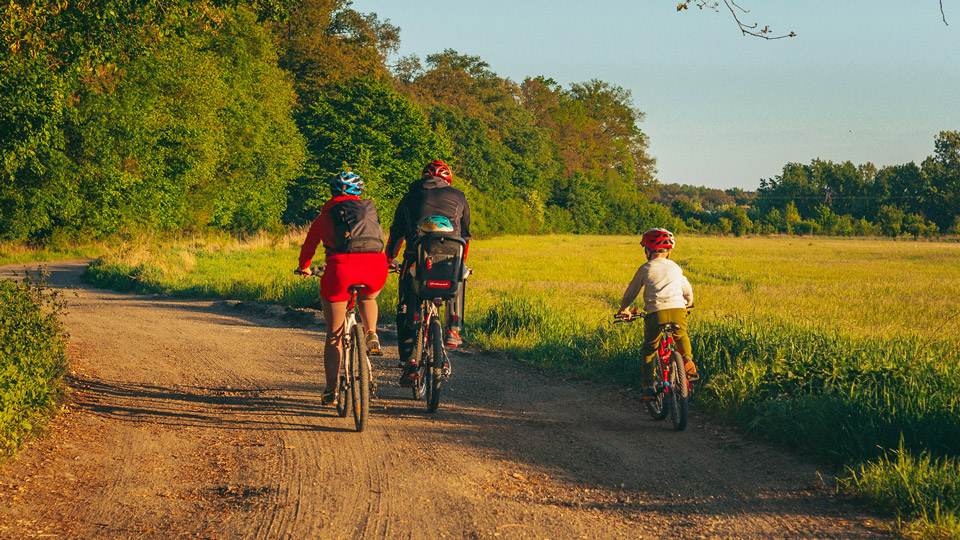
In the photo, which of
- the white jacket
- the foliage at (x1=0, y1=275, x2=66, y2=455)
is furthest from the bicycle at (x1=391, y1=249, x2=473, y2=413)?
the foliage at (x1=0, y1=275, x2=66, y2=455)

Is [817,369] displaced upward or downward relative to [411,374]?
upward

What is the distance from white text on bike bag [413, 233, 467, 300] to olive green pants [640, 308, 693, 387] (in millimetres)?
1737

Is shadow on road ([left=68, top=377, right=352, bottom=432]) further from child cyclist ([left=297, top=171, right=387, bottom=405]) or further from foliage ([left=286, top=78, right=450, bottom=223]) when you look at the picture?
foliage ([left=286, top=78, right=450, bottom=223])

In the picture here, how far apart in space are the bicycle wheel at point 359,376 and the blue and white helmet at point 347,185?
1.15 metres

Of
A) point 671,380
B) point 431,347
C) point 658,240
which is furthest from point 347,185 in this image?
point 671,380

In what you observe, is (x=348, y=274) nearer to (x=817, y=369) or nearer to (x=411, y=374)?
(x=411, y=374)

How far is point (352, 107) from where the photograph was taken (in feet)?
178

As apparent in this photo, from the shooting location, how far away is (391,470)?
5.29 m

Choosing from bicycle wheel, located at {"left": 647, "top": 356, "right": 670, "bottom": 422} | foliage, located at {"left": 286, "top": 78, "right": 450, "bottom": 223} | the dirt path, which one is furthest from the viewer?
foliage, located at {"left": 286, "top": 78, "right": 450, "bottom": 223}

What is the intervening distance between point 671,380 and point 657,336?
1.40 ft

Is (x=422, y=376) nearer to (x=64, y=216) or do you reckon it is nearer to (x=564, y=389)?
(x=564, y=389)

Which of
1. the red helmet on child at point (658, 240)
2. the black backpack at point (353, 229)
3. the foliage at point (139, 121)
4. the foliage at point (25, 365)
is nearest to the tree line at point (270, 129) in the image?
the foliage at point (139, 121)

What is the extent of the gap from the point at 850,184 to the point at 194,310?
152724 mm

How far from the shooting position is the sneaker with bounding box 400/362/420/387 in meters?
7.11
